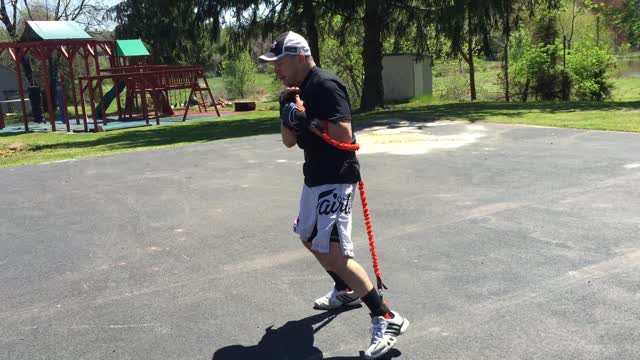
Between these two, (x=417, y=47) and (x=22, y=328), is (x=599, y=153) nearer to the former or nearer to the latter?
(x=22, y=328)

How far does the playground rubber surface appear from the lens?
3645mm

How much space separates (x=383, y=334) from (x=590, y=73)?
23.2 m

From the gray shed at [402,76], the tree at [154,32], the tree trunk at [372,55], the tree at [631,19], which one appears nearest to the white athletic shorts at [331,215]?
the tree trunk at [372,55]

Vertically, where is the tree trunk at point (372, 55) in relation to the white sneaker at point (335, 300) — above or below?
above

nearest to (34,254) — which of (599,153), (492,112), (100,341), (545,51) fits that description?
(100,341)

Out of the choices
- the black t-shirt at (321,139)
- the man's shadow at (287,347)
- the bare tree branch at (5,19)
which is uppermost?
the bare tree branch at (5,19)

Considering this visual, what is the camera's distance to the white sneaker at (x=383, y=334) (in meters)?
3.35

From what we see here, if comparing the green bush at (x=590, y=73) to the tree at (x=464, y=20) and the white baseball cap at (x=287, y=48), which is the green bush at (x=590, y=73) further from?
the white baseball cap at (x=287, y=48)

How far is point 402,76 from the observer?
27.0 m

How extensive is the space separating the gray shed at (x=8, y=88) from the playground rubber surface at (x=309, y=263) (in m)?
30.9

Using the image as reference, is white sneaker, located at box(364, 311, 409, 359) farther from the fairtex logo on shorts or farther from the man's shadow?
the fairtex logo on shorts

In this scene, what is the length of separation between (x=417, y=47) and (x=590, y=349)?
63.4 ft

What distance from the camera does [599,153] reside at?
923 centimetres

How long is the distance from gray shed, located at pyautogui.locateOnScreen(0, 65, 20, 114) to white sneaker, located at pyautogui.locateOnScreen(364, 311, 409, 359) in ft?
125
